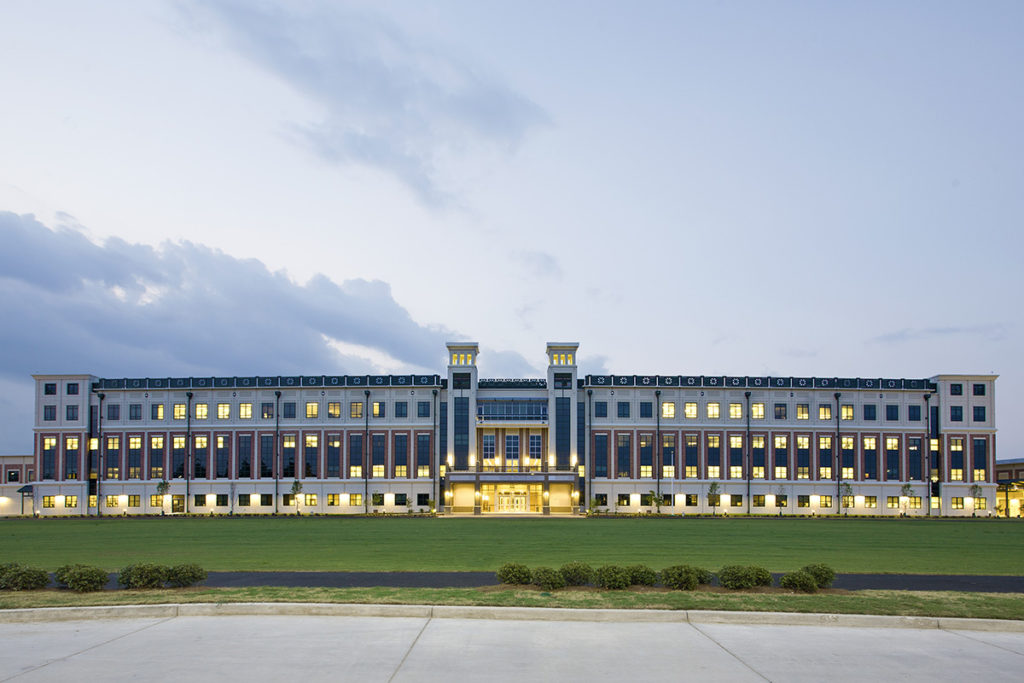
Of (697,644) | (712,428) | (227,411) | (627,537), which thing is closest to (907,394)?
(712,428)


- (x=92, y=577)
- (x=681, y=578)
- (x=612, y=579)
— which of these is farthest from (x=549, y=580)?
(x=92, y=577)

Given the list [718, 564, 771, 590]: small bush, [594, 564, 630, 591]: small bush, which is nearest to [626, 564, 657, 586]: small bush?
[594, 564, 630, 591]: small bush

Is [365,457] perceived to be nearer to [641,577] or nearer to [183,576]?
[183,576]

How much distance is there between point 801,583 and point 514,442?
73263mm

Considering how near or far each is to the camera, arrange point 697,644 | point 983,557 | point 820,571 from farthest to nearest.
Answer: point 983,557 → point 820,571 → point 697,644

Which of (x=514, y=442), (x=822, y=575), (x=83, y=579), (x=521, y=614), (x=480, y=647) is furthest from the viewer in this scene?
(x=514, y=442)

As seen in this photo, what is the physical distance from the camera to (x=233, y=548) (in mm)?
35562

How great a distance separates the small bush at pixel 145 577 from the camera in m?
18.9

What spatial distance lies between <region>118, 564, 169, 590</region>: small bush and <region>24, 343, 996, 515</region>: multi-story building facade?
229ft

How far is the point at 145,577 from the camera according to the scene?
18.9 m

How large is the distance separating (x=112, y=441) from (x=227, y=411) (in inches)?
543

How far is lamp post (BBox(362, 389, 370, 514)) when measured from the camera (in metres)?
89.7

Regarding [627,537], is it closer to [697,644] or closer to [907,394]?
[697,644]

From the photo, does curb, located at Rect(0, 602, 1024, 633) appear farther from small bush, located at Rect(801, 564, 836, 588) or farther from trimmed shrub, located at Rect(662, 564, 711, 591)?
small bush, located at Rect(801, 564, 836, 588)
